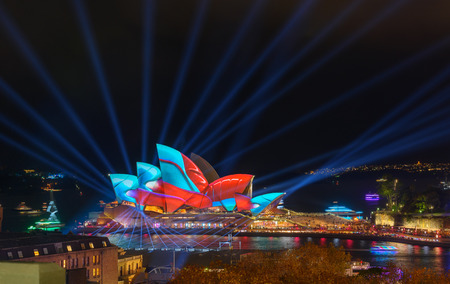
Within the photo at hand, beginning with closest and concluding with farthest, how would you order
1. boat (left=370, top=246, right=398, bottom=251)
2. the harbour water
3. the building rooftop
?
the building rooftop → the harbour water → boat (left=370, top=246, right=398, bottom=251)

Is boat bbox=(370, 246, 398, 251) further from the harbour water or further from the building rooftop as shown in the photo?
the building rooftop

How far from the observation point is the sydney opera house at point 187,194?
39062 mm

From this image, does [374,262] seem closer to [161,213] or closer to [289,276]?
[289,276]

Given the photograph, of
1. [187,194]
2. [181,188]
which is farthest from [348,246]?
[181,188]

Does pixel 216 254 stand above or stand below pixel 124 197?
below

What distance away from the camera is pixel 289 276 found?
1422 centimetres

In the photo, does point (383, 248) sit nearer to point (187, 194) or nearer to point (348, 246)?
point (348, 246)

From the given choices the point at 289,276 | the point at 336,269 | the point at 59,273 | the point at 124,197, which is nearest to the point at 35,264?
the point at 59,273

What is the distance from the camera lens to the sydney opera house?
39.1 metres

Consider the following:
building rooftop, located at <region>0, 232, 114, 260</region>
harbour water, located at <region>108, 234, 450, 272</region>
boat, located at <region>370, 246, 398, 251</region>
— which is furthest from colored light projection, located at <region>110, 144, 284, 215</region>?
building rooftop, located at <region>0, 232, 114, 260</region>

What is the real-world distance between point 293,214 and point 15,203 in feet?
171

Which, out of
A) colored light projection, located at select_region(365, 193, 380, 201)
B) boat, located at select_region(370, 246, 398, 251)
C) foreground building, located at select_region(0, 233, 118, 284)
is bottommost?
boat, located at select_region(370, 246, 398, 251)

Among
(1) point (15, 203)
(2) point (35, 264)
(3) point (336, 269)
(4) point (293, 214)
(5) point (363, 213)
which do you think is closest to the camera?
(2) point (35, 264)

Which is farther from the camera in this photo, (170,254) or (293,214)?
(293,214)
